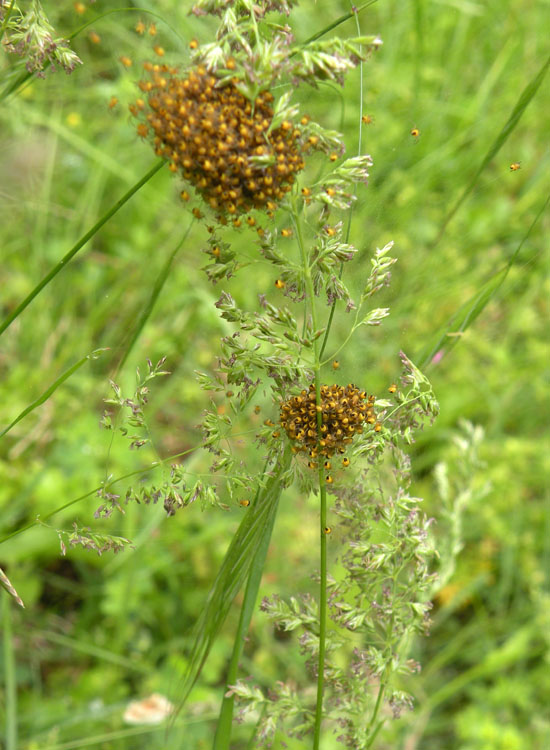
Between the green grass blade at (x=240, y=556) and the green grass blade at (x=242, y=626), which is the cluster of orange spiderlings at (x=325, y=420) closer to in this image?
the green grass blade at (x=240, y=556)

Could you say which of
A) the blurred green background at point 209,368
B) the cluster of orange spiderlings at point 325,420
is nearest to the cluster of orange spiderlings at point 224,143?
the cluster of orange spiderlings at point 325,420

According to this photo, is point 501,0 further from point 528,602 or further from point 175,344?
point 528,602

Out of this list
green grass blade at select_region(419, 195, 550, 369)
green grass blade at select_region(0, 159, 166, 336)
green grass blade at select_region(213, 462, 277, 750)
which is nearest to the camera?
green grass blade at select_region(0, 159, 166, 336)

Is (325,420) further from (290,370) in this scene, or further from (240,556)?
(240,556)

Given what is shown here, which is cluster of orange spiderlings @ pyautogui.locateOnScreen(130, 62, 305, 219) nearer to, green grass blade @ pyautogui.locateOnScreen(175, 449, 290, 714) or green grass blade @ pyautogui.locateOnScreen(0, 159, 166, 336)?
green grass blade @ pyautogui.locateOnScreen(0, 159, 166, 336)

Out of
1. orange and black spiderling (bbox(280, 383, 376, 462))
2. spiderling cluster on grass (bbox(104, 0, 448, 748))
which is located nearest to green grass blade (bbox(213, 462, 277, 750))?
spiderling cluster on grass (bbox(104, 0, 448, 748))

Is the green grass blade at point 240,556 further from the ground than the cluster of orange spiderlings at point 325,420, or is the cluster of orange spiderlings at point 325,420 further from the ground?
the cluster of orange spiderlings at point 325,420
